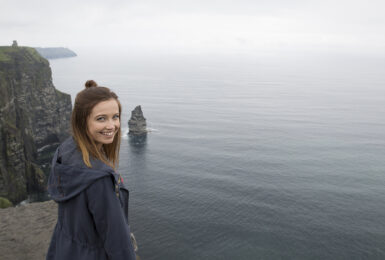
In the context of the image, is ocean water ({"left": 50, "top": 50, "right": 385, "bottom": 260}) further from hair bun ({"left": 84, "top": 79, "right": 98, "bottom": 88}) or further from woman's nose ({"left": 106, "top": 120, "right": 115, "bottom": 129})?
woman's nose ({"left": 106, "top": 120, "right": 115, "bottom": 129})

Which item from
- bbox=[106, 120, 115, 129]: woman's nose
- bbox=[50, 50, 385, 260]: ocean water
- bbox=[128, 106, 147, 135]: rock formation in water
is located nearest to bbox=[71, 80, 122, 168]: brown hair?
bbox=[106, 120, 115, 129]: woman's nose

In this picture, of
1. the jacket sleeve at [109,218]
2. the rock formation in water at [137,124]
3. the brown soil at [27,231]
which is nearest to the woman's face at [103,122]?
the jacket sleeve at [109,218]

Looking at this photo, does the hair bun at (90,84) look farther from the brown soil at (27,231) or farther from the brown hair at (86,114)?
the brown soil at (27,231)

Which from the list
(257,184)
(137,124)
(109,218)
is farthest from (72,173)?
(137,124)

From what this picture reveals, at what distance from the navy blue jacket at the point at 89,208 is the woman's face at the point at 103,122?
262 mm

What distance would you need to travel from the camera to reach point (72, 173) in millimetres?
2971

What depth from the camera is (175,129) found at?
318 feet

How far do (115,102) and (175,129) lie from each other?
93.7 metres

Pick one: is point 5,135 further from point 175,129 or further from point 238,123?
point 238,123

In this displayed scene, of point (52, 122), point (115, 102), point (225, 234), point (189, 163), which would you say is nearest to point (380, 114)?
point (189, 163)

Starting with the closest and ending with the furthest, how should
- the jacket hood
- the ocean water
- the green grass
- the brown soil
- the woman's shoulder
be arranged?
the jacket hood < the woman's shoulder < the brown soil < the ocean water < the green grass

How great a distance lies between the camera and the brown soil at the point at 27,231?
1700cm

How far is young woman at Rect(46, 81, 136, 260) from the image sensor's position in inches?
115

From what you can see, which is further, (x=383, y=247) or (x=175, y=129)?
(x=175, y=129)
